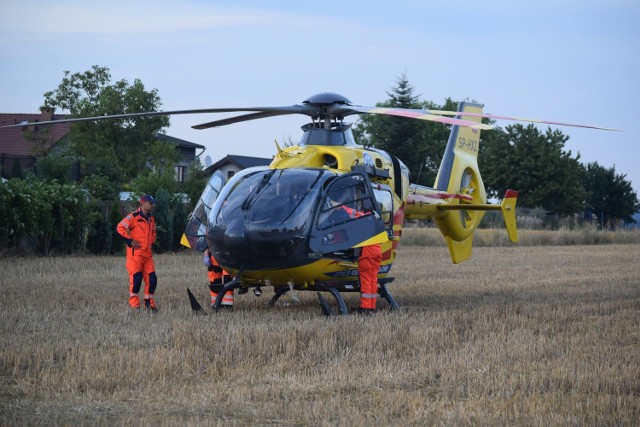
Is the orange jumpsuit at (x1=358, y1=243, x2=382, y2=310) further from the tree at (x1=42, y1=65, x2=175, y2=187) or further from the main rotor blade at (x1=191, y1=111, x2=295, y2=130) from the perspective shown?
the tree at (x1=42, y1=65, x2=175, y2=187)

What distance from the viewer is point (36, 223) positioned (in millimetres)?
22594

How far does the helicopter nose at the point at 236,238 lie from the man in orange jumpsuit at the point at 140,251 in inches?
71.6

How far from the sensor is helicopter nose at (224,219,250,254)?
11812 mm

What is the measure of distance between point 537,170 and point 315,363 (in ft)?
189

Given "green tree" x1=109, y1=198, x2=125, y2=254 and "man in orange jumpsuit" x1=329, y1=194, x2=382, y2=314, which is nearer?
"man in orange jumpsuit" x1=329, y1=194, x2=382, y2=314

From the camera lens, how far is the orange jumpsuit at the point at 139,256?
43.5 ft

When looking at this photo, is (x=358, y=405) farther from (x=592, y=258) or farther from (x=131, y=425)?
(x=592, y=258)

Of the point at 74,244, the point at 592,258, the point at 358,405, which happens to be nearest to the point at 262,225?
the point at 358,405

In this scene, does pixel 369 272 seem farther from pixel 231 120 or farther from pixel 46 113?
pixel 46 113

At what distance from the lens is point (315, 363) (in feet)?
28.7

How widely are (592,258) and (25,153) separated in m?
44.1

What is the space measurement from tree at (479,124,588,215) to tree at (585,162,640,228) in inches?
695

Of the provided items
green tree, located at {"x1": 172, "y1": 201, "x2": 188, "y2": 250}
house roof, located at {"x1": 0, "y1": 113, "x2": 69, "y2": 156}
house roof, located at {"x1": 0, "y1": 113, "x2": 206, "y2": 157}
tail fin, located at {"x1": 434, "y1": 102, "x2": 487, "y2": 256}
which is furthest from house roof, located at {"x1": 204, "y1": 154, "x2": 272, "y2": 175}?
tail fin, located at {"x1": 434, "y1": 102, "x2": 487, "y2": 256}

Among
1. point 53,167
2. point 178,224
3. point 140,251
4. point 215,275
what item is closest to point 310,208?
point 215,275
